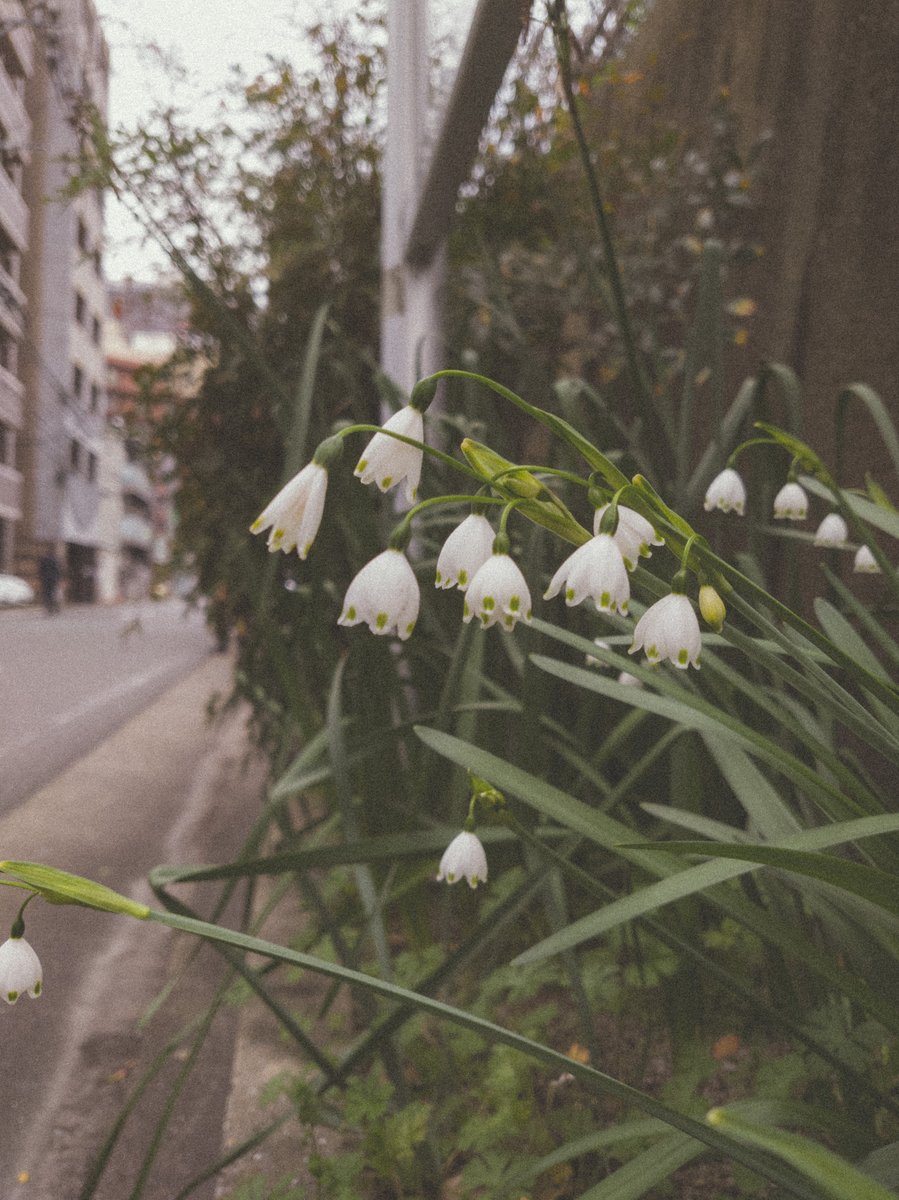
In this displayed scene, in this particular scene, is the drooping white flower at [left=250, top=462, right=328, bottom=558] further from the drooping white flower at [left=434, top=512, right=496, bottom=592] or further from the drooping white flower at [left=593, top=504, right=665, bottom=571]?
the drooping white flower at [left=593, top=504, right=665, bottom=571]

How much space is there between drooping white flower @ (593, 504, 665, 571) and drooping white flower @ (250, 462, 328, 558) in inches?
8.2

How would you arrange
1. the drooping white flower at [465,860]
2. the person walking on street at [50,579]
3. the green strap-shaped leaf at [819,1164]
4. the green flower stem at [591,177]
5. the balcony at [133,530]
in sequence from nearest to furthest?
the green strap-shaped leaf at [819,1164]
the drooping white flower at [465,860]
the green flower stem at [591,177]
the person walking on street at [50,579]
the balcony at [133,530]

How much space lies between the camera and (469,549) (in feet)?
2.50

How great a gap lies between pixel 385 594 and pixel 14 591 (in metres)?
1.36

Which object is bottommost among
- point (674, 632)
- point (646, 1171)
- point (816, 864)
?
point (646, 1171)

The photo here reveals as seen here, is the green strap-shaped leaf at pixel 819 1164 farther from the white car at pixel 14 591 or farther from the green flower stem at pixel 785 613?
the white car at pixel 14 591

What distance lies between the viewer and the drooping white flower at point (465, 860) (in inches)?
37.0

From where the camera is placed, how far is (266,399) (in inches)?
105


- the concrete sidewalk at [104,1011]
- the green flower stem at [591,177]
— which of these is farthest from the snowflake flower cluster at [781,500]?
the concrete sidewalk at [104,1011]

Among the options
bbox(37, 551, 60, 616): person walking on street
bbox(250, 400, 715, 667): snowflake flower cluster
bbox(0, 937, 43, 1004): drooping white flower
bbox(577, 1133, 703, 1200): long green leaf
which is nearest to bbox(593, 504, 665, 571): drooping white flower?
bbox(250, 400, 715, 667): snowflake flower cluster

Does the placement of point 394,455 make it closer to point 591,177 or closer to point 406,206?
point 591,177

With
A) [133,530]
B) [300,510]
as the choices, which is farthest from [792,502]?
[133,530]

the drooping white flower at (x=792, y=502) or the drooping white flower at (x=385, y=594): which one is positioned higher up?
the drooping white flower at (x=792, y=502)

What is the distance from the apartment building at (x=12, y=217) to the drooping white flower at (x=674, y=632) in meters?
1.44
